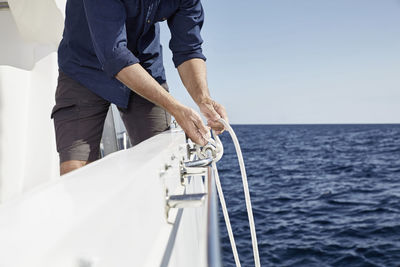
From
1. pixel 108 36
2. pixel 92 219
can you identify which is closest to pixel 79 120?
pixel 108 36

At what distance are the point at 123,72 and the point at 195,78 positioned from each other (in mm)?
392

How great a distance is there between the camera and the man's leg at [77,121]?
4.23 feet

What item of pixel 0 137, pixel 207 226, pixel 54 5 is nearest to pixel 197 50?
pixel 54 5

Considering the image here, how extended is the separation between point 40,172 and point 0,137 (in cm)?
24

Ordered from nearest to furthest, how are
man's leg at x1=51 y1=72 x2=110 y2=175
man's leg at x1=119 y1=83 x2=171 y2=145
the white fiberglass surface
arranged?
1. the white fiberglass surface
2. man's leg at x1=51 y1=72 x2=110 y2=175
3. man's leg at x1=119 y1=83 x2=171 y2=145

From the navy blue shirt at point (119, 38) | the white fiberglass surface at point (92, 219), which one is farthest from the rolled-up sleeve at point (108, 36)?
the white fiberglass surface at point (92, 219)

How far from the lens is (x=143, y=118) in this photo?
4.76 feet

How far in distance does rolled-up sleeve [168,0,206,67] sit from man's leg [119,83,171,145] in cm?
21

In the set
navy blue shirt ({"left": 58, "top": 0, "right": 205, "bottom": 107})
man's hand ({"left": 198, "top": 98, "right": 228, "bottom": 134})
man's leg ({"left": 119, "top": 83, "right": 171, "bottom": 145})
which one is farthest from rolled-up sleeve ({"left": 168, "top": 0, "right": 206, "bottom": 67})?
man's hand ({"left": 198, "top": 98, "right": 228, "bottom": 134})

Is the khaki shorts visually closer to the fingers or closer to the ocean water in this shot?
the fingers

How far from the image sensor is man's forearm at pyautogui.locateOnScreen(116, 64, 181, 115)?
3.46 feet

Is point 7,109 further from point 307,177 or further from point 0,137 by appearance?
point 307,177

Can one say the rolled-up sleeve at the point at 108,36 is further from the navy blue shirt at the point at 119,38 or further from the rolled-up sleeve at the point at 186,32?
the rolled-up sleeve at the point at 186,32

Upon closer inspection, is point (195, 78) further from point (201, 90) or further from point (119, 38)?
point (119, 38)
